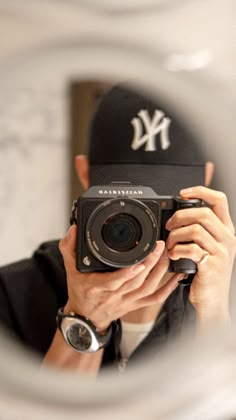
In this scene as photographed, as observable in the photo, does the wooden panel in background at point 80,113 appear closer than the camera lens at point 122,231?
No

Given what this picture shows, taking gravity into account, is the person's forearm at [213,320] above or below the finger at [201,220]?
below

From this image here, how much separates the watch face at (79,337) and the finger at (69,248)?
0.06 m

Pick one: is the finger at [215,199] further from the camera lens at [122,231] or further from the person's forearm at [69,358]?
the person's forearm at [69,358]

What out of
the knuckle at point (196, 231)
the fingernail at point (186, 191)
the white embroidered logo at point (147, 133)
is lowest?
the knuckle at point (196, 231)

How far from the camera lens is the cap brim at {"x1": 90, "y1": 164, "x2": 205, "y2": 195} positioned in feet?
1.43

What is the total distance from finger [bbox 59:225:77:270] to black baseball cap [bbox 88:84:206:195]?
0.05m

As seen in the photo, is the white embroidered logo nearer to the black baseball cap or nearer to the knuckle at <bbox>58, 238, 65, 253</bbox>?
the black baseball cap

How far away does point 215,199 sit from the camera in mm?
445

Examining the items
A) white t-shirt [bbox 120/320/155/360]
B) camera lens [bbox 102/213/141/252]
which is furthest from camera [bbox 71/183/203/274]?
white t-shirt [bbox 120/320/155/360]

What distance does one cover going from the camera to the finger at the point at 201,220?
429 millimetres

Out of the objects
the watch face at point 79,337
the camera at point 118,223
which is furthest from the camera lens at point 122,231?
the watch face at point 79,337

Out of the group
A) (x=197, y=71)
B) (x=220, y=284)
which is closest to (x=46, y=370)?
(x=220, y=284)

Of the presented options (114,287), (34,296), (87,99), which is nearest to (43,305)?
(34,296)

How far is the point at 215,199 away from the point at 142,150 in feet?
0.25
